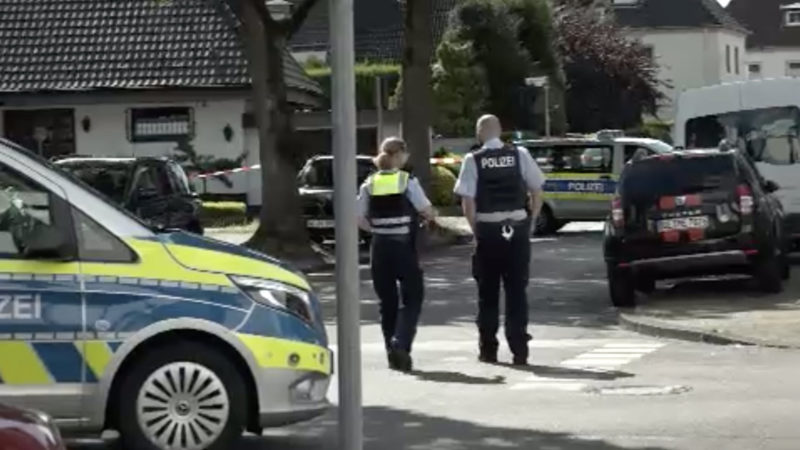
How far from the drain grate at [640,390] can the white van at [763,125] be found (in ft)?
36.3

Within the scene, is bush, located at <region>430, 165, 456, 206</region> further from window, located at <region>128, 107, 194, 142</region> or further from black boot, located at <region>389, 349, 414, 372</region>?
black boot, located at <region>389, 349, 414, 372</region>

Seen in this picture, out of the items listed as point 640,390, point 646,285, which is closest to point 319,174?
point 646,285

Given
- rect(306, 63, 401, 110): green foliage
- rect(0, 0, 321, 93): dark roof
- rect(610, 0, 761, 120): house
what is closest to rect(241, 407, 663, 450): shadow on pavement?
rect(0, 0, 321, 93): dark roof

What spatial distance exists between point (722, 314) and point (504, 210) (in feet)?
12.9

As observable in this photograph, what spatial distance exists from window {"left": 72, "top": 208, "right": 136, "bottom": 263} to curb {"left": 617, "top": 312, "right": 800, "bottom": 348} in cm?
683

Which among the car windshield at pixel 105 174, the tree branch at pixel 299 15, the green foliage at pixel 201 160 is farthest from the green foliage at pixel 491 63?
the car windshield at pixel 105 174

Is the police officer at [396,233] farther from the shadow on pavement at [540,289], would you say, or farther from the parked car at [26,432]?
the parked car at [26,432]

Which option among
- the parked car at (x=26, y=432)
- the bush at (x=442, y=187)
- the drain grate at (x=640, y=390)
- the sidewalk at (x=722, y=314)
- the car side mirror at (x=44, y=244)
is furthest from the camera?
the bush at (x=442, y=187)

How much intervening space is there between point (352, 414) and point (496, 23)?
47.8m

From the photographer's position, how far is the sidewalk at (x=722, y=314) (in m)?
14.2

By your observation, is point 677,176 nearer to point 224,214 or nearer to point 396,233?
point 396,233

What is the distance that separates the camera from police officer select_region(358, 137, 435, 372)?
12.7 m

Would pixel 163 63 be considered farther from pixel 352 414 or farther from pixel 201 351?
pixel 352 414

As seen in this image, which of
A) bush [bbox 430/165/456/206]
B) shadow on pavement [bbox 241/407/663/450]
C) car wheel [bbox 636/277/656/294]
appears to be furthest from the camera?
bush [bbox 430/165/456/206]
